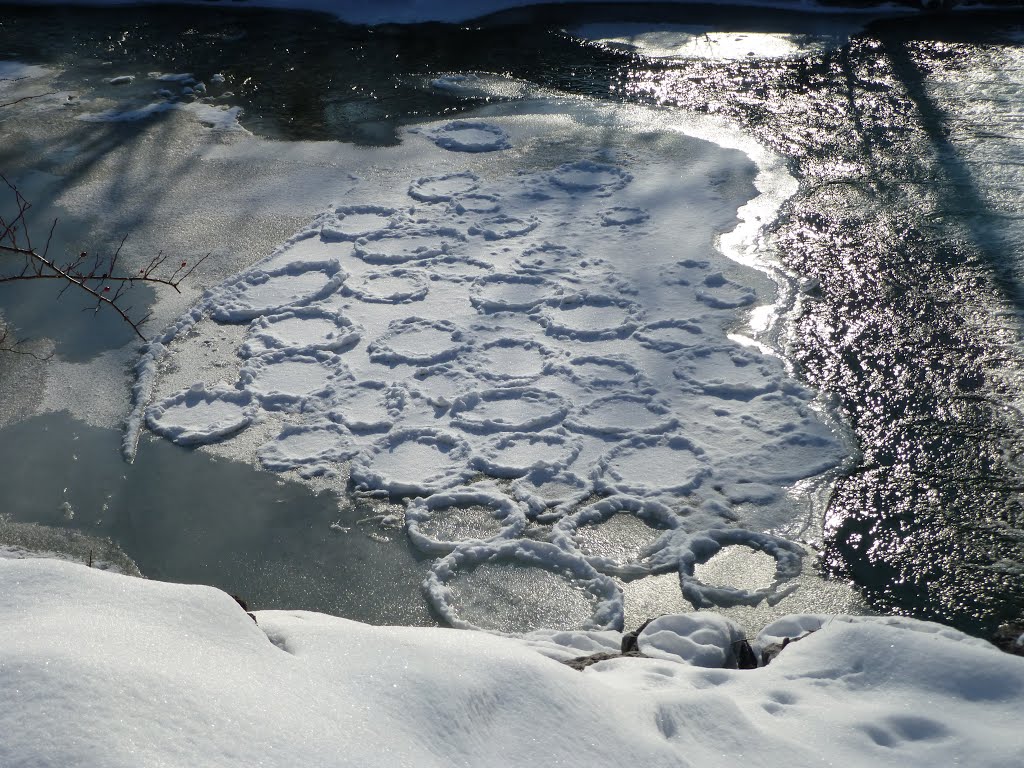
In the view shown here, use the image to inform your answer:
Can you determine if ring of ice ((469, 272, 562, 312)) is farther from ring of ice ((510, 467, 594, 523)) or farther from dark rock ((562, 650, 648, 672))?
dark rock ((562, 650, 648, 672))

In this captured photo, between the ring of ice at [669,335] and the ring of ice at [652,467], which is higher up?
the ring of ice at [669,335]

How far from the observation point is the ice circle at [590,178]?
246 inches

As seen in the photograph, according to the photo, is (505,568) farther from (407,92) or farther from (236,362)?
(407,92)

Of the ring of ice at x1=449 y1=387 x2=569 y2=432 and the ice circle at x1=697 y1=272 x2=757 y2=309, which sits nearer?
the ring of ice at x1=449 y1=387 x2=569 y2=432

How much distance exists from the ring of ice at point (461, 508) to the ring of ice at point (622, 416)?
60 cm

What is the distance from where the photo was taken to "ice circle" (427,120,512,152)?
6961mm

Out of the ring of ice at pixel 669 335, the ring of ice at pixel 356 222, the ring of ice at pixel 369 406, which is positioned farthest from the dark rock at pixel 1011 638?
the ring of ice at pixel 356 222

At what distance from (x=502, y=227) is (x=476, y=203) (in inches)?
17.6

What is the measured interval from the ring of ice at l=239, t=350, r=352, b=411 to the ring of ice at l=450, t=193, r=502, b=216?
6.07 feet

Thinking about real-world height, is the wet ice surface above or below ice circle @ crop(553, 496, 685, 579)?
above

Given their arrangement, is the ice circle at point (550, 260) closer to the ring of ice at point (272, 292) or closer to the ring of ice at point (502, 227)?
the ring of ice at point (502, 227)

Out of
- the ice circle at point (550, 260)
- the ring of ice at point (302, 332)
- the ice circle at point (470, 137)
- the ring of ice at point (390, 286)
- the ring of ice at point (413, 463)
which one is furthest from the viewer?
the ice circle at point (470, 137)

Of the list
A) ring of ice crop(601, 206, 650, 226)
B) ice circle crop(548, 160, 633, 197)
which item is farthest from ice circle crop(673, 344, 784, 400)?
ice circle crop(548, 160, 633, 197)

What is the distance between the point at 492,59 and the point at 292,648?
7670mm
